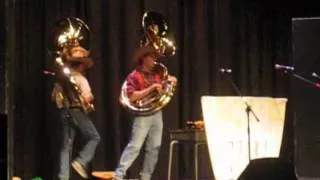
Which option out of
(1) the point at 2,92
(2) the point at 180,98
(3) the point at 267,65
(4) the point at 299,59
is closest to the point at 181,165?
(2) the point at 180,98

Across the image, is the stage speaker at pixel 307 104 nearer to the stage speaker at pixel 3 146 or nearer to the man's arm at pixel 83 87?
the man's arm at pixel 83 87

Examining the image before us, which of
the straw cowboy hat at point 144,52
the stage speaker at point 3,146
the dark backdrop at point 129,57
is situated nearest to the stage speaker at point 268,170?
the stage speaker at point 3,146

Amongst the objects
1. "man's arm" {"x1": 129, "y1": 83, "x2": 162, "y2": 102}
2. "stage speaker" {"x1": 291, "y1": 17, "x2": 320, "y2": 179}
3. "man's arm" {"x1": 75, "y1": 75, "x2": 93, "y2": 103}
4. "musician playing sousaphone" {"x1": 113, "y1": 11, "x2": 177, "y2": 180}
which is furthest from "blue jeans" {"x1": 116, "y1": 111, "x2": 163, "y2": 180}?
"stage speaker" {"x1": 291, "y1": 17, "x2": 320, "y2": 179}

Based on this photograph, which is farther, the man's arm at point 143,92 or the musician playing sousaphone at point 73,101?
the man's arm at point 143,92

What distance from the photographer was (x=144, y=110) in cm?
659

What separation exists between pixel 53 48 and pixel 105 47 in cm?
98

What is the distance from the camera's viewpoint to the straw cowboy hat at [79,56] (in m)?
6.47

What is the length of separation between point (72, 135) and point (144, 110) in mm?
819

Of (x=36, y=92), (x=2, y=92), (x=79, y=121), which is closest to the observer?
(x=2, y=92)

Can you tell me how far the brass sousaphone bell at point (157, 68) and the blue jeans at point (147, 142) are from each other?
89 mm

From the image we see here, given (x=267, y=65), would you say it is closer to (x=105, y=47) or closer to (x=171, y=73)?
(x=171, y=73)

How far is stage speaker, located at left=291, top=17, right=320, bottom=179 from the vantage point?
5.27m

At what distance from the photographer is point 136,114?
21.6 feet

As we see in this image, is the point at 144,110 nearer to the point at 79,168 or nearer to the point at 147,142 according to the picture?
the point at 147,142
